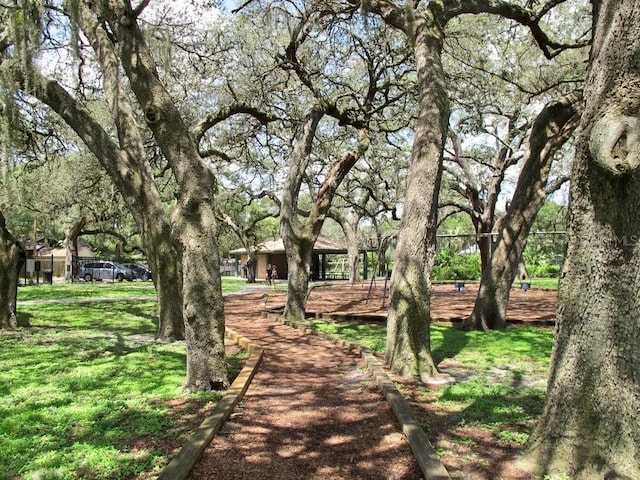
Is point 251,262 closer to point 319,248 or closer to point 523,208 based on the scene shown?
point 319,248

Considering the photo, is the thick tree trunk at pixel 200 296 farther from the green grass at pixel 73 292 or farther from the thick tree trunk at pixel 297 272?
the green grass at pixel 73 292

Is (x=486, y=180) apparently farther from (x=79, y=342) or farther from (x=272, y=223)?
(x=272, y=223)

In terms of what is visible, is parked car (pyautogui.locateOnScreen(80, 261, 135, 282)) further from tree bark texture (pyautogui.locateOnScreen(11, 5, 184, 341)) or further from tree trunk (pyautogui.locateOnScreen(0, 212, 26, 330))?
tree bark texture (pyautogui.locateOnScreen(11, 5, 184, 341))

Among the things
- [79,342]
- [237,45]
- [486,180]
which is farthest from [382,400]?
[486,180]

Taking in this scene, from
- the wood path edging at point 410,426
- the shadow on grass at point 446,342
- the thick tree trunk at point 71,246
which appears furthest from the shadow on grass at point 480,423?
the thick tree trunk at point 71,246

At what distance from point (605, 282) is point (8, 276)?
9482 millimetres

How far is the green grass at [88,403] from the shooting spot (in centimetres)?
359

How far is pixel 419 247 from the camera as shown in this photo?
6477 millimetres

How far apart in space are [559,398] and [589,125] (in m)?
1.84

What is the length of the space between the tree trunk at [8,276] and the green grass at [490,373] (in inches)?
229

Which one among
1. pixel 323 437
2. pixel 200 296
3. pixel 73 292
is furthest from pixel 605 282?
pixel 73 292

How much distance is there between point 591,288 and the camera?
3.35 metres

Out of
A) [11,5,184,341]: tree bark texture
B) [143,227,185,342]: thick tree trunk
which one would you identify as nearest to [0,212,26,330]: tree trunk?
[11,5,184,341]: tree bark texture

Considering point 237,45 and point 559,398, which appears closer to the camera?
point 559,398
